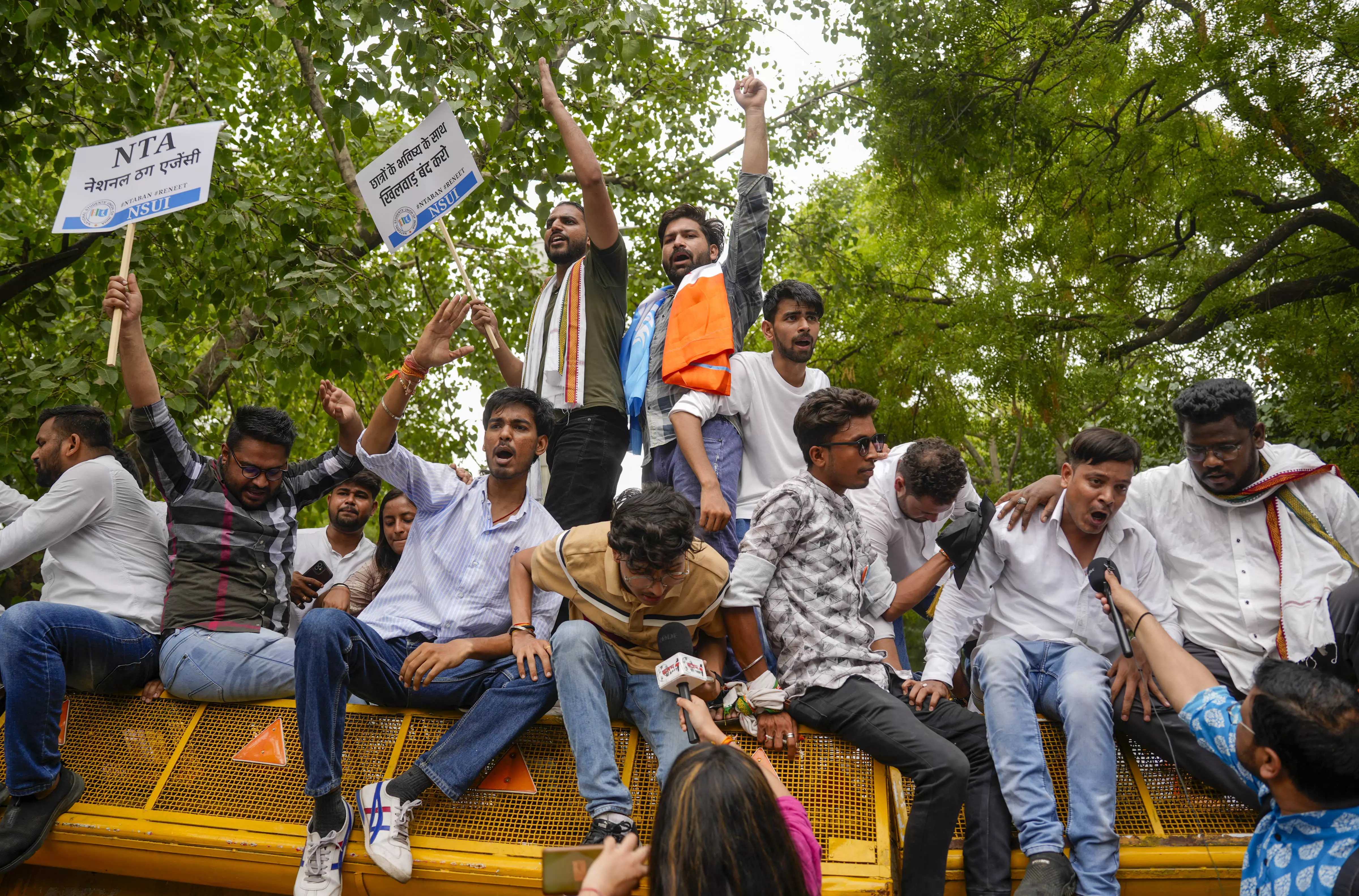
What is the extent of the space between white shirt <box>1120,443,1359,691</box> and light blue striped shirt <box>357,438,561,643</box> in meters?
2.73

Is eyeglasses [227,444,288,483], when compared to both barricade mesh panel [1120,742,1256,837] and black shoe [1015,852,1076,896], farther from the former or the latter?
barricade mesh panel [1120,742,1256,837]

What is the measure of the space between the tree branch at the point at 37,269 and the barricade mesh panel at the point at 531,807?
16.6 ft

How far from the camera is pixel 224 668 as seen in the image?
14.3 feet

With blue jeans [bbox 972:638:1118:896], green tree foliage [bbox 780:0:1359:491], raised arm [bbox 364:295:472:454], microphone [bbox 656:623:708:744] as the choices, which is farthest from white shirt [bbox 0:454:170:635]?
green tree foliage [bbox 780:0:1359:491]

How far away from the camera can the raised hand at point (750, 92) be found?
209 inches

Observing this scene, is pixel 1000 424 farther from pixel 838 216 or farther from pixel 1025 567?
pixel 1025 567

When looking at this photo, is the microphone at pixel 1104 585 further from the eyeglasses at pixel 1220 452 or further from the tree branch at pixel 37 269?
the tree branch at pixel 37 269

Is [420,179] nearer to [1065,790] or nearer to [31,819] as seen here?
[31,819]

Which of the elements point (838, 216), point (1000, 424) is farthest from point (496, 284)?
point (1000, 424)

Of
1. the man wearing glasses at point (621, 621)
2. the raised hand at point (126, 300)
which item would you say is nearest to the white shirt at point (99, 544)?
the raised hand at point (126, 300)

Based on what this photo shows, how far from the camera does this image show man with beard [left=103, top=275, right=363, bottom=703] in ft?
14.4

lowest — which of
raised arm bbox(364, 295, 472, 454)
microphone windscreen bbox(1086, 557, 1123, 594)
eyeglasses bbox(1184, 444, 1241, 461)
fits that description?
microphone windscreen bbox(1086, 557, 1123, 594)

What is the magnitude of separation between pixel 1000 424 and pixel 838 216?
3667 millimetres

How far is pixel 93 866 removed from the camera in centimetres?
412
